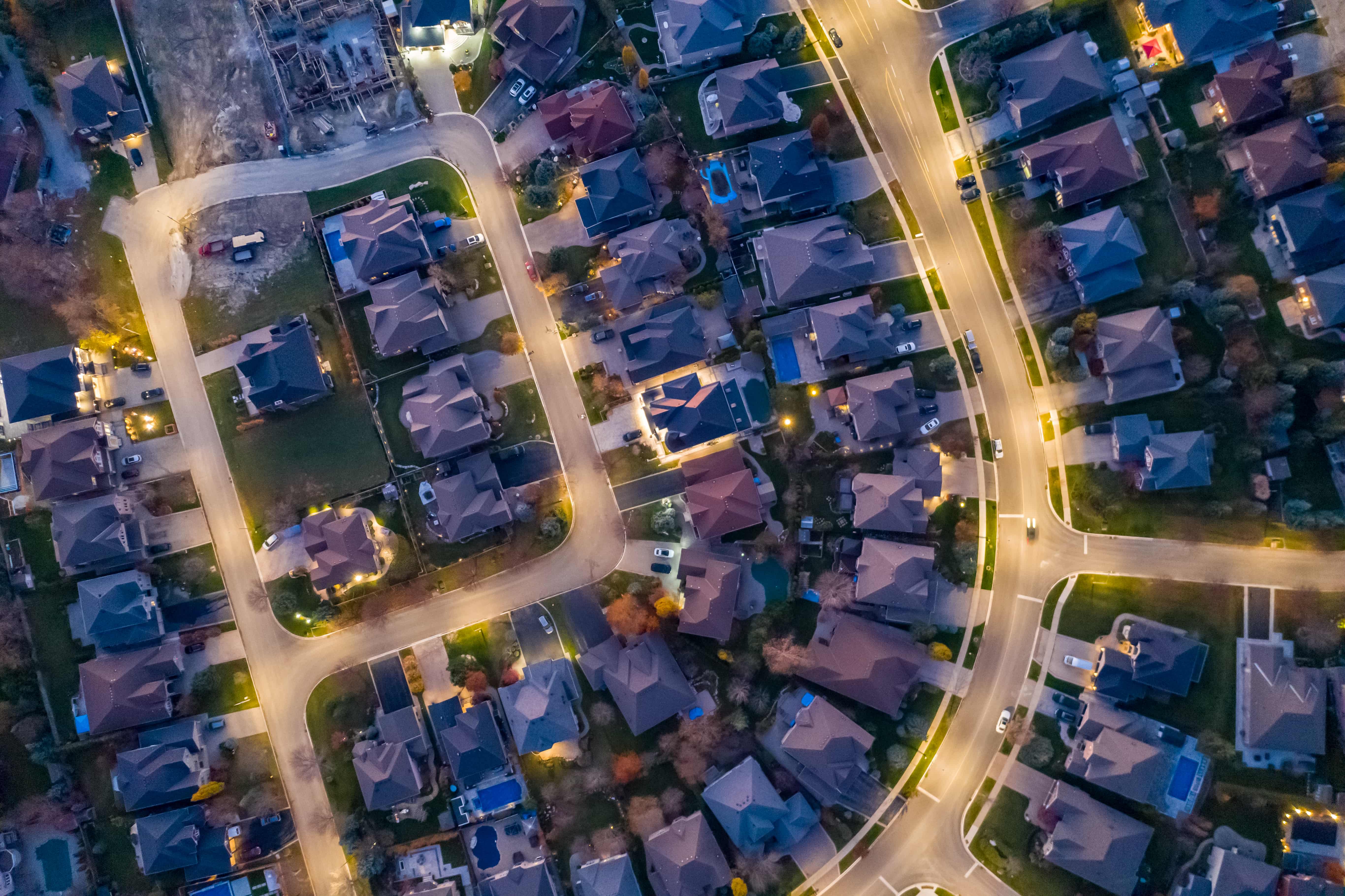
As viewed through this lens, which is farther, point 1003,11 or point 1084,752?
point 1003,11

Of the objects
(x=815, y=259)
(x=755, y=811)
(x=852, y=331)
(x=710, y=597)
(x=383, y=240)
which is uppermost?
(x=383, y=240)

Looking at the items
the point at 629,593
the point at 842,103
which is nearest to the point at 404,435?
the point at 629,593

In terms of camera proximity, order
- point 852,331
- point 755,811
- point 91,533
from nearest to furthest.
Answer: point 755,811
point 852,331
point 91,533

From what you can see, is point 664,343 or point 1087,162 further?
point 664,343

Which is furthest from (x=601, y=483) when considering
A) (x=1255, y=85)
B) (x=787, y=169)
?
(x=1255, y=85)

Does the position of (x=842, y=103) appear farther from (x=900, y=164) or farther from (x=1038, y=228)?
(x=1038, y=228)

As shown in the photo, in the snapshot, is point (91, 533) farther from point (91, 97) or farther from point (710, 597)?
point (710, 597)
